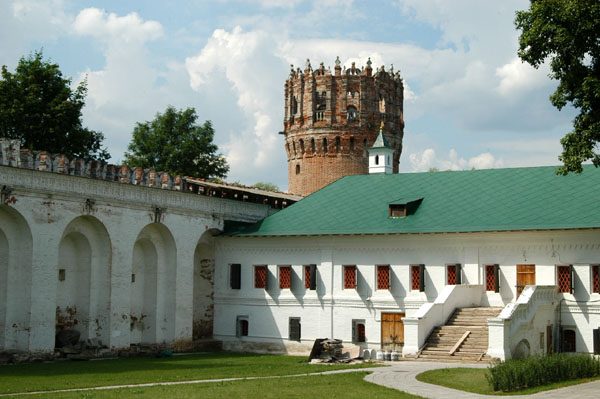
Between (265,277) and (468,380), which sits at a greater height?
(265,277)

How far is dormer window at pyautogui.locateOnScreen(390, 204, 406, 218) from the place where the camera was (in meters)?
40.7

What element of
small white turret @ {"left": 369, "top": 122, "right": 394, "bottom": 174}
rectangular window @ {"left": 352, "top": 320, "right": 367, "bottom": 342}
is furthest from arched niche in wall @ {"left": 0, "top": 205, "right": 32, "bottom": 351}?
small white turret @ {"left": 369, "top": 122, "right": 394, "bottom": 174}

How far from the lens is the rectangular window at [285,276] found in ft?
140

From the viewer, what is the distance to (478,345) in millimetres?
33594

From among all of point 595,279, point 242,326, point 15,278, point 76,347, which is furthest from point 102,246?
point 595,279

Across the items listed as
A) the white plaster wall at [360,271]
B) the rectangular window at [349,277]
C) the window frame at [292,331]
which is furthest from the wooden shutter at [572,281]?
the window frame at [292,331]

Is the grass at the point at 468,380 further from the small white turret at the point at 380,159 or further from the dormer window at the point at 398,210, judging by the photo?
the small white turret at the point at 380,159

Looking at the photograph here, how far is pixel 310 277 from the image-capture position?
137 ft

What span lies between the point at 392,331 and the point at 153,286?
11.3 m

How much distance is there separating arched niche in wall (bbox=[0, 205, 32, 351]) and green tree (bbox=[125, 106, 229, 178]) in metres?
38.2

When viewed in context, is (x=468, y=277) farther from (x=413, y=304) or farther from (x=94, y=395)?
(x=94, y=395)

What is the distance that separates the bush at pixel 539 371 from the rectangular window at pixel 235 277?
20.7 metres

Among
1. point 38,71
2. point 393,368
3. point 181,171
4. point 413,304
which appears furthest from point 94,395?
point 181,171

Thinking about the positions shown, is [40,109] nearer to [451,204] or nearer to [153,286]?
[153,286]
